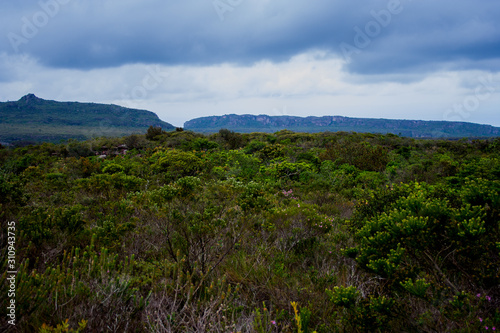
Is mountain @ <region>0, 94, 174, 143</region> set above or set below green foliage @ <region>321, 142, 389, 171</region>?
above

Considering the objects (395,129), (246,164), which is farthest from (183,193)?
(395,129)

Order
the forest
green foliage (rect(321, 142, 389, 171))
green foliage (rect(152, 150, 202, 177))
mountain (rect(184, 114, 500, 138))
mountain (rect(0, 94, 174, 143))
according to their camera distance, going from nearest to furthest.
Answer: the forest < green foliage (rect(152, 150, 202, 177)) < green foliage (rect(321, 142, 389, 171)) < mountain (rect(0, 94, 174, 143)) < mountain (rect(184, 114, 500, 138))

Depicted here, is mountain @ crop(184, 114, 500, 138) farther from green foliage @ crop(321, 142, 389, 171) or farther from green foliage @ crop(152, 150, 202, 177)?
green foliage @ crop(152, 150, 202, 177)

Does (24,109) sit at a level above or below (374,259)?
above

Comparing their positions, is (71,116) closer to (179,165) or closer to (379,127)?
(179,165)

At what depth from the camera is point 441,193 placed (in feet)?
12.3

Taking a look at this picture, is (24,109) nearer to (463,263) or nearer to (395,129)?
(463,263)

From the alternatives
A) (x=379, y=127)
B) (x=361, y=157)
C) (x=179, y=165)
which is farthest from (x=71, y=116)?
(x=379, y=127)

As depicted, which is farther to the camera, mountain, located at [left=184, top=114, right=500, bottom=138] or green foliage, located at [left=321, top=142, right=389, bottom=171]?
mountain, located at [left=184, top=114, right=500, bottom=138]

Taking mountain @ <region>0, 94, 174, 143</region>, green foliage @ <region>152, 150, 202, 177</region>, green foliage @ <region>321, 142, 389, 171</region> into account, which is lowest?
green foliage @ <region>152, 150, 202, 177</region>

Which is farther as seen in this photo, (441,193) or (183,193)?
(183,193)

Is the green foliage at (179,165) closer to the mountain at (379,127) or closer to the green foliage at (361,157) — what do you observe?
the green foliage at (361,157)

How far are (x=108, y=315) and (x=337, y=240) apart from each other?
3.80 meters

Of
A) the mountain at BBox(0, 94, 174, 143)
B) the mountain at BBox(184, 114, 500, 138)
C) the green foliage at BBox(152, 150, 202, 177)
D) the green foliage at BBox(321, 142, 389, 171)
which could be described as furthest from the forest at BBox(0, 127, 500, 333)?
the mountain at BBox(184, 114, 500, 138)
